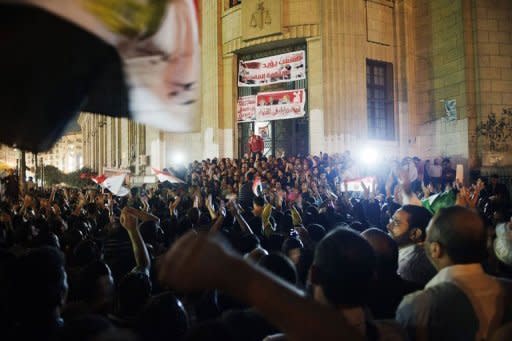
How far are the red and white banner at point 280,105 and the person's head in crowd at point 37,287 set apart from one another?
62.1 ft

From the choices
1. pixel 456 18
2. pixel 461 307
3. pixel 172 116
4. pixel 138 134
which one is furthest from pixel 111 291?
pixel 138 134

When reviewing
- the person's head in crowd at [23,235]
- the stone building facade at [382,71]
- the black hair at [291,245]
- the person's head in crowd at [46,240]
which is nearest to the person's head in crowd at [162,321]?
the black hair at [291,245]

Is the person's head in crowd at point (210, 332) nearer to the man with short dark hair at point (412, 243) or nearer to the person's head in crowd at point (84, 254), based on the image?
the man with short dark hair at point (412, 243)

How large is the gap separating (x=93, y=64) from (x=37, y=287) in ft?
4.35

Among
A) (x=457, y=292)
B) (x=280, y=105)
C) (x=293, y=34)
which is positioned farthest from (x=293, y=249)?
(x=293, y=34)

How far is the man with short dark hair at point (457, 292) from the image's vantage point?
99.3 inches

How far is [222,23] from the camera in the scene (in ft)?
79.3

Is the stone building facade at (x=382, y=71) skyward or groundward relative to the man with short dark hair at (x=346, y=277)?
skyward

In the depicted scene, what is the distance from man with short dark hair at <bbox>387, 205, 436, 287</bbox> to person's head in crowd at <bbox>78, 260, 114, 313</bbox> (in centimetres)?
233

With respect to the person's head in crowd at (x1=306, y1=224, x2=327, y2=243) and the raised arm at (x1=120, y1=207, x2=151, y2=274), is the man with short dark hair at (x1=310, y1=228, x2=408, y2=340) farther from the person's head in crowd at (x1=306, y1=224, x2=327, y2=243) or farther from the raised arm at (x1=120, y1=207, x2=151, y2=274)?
the person's head in crowd at (x1=306, y1=224, x2=327, y2=243)

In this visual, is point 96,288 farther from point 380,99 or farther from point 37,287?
point 380,99

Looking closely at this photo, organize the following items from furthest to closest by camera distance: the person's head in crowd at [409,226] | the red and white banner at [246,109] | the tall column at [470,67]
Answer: the red and white banner at [246,109] → the tall column at [470,67] → the person's head in crowd at [409,226]

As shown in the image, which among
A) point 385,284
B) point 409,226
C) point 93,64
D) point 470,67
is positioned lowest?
point 385,284

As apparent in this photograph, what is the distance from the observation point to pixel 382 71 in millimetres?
21984
